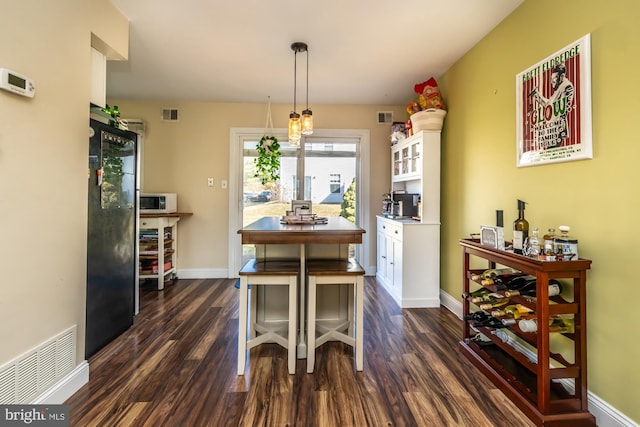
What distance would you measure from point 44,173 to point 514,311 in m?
2.65

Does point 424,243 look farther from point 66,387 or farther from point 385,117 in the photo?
point 66,387

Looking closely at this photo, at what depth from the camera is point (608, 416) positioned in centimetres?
146

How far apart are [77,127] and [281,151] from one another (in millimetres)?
2716

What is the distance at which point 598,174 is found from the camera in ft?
5.00

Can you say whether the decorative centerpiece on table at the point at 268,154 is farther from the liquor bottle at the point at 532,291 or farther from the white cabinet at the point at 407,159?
the liquor bottle at the point at 532,291

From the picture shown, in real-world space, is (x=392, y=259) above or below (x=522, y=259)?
below

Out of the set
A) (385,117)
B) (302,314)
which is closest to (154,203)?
(302,314)

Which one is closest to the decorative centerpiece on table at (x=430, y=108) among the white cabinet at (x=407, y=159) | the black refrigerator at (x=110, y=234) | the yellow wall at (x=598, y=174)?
the white cabinet at (x=407, y=159)

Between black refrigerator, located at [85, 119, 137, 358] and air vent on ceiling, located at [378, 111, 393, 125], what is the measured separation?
3103 millimetres

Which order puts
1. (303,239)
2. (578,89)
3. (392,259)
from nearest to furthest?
(578,89)
(303,239)
(392,259)

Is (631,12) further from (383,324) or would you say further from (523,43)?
(383,324)

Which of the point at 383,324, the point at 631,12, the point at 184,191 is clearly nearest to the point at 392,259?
the point at 383,324

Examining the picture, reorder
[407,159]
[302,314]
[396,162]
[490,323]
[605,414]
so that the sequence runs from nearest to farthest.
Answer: [605,414]
[490,323]
[302,314]
[407,159]
[396,162]

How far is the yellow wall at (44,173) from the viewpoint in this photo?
4.38 feet
